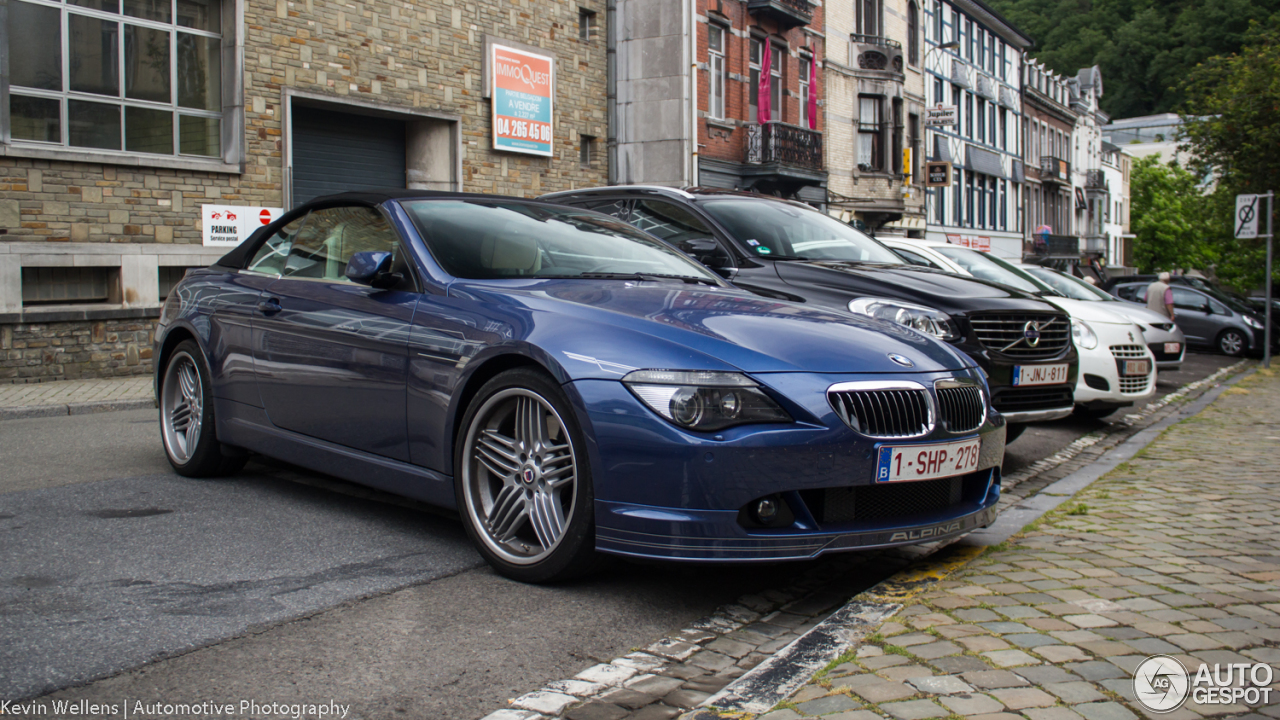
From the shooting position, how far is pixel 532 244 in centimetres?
484

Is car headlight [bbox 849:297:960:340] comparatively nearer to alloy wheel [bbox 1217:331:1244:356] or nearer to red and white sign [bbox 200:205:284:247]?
red and white sign [bbox 200:205:284:247]

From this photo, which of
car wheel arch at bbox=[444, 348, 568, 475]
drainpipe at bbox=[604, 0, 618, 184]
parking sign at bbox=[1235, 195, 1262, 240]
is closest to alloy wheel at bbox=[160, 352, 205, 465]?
car wheel arch at bbox=[444, 348, 568, 475]

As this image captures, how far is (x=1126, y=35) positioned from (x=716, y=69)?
213 feet

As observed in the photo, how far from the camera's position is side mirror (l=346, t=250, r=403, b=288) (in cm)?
446

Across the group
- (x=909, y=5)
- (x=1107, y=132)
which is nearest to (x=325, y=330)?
(x=909, y=5)

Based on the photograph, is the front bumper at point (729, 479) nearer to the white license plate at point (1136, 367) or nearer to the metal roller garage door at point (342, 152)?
the white license plate at point (1136, 367)

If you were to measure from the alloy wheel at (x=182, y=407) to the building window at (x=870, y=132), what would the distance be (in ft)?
100

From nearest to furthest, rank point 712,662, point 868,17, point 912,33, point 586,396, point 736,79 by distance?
point 712,662 → point 586,396 → point 736,79 → point 868,17 → point 912,33

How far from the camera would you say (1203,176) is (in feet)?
86.5

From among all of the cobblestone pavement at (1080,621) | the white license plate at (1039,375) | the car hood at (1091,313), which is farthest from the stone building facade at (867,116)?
the cobblestone pavement at (1080,621)

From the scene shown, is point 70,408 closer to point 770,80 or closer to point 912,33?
point 770,80

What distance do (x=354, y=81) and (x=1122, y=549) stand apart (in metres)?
15.4

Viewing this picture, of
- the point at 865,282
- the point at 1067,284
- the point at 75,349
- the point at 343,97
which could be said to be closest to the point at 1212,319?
the point at 1067,284

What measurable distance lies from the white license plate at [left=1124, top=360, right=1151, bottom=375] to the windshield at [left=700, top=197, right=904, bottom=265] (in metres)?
2.74
